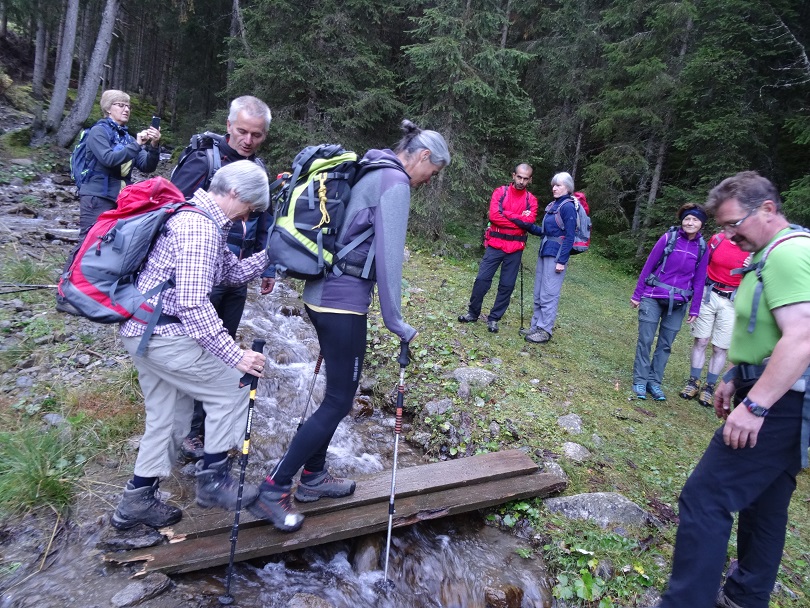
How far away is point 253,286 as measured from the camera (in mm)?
9336

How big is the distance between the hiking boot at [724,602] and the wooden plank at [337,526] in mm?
1341

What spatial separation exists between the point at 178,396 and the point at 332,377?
1016 millimetres

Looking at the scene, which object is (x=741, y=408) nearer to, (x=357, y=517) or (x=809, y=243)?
(x=809, y=243)

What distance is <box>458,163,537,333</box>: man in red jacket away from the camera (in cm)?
760

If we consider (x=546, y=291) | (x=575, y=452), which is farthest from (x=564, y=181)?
(x=575, y=452)

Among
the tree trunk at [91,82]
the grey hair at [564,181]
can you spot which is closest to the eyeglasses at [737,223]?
the grey hair at [564,181]

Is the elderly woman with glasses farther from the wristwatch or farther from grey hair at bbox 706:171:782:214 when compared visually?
the wristwatch

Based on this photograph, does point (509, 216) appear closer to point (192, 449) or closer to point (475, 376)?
point (475, 376)

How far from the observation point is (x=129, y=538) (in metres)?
3.02

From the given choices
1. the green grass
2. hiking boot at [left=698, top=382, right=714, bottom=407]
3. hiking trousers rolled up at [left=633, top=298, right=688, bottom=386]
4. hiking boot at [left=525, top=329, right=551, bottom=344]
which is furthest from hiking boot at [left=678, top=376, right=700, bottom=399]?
hiking boot at [left=525, top=329, right=551, bottom=344]

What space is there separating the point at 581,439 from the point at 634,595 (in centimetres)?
192

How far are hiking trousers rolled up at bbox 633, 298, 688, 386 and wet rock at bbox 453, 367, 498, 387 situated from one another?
6.79ft

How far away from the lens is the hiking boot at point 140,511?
3064 mm

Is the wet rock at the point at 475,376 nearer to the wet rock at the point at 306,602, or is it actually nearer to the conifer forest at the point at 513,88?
the wet rock at the point at 306,602
